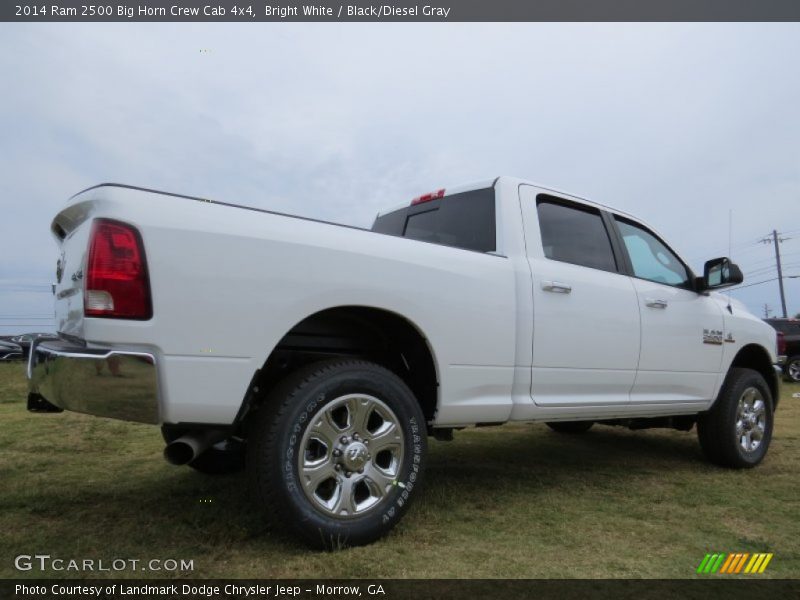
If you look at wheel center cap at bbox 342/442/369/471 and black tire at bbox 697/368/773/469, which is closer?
wheel center cap at bbox 342/442/369/471

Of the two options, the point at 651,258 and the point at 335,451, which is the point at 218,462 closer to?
the point at 335,451

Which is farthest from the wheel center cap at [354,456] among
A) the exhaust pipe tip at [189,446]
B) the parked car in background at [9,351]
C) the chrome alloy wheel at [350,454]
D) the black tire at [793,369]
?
the parked car in background at [9,351]

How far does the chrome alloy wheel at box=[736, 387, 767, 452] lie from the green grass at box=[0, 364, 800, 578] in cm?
24

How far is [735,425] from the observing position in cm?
471

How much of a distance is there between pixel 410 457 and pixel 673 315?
2515 millimetres

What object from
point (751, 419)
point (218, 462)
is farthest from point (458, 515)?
point (751, 419)

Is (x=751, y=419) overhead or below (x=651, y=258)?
below

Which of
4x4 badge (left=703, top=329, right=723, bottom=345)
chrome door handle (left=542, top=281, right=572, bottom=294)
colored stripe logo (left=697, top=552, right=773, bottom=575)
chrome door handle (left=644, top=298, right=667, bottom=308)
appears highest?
chrome door handle (left=542, top=281, right=572, bottom=294)

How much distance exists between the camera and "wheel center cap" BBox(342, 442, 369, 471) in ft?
8.64

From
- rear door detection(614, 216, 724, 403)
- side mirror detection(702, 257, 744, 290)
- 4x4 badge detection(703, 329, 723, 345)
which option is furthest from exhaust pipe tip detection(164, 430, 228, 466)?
side mirror detection(702, 257, 744, 290)

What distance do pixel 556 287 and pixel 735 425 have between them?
7.71 ft

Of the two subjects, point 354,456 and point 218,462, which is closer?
point 354,456

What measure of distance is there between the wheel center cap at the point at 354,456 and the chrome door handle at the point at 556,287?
1.44m

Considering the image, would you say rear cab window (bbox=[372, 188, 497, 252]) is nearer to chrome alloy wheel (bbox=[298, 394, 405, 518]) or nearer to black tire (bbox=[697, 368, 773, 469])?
chrome alloy wheel (bbox=[298, 394, 405, 518])
